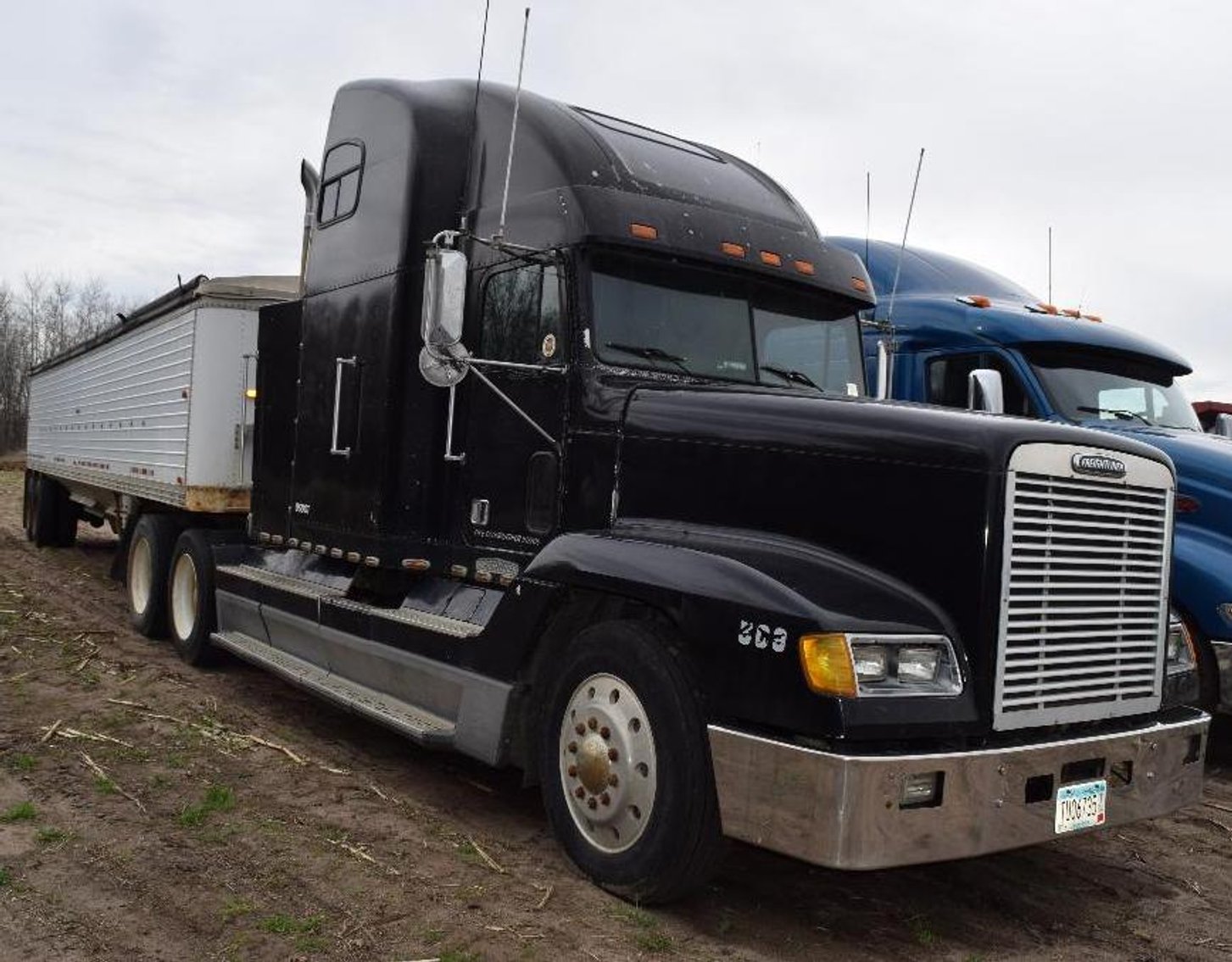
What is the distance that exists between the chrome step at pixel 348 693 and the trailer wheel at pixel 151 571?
1710mm

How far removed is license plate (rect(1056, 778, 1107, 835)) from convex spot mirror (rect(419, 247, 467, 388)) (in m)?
2.87

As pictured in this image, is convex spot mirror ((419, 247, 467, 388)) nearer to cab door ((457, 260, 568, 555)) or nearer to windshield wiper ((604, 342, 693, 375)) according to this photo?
cab door ((457, 260, 568, 555))

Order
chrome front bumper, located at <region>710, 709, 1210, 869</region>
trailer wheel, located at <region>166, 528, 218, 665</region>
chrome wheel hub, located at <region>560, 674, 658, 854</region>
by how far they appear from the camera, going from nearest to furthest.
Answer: chrome front bumper, located at <region>710, 709, 1210, 869</region> → chrome wheel hub, located at <region>560, 674, 658, 854</region> → trailer wheel, located at <region>166, 528, 218, 665</region>

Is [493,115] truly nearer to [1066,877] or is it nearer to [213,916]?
[213,916]

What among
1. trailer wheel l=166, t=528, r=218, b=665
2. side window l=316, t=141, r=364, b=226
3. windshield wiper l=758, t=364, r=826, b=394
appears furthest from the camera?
trailer wheel l=166, t=528, r=218, b=665

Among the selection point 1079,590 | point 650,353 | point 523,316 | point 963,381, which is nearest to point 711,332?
point 650,353

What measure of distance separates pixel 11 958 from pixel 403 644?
2.47 meters

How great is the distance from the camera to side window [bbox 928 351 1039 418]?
313 inches

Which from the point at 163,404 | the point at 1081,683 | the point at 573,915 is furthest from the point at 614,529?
the point at 163,404

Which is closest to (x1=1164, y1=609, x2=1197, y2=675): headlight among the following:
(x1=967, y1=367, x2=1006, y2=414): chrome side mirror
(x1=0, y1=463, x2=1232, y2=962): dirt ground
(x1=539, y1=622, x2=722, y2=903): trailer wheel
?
(x1=0, y1=463, x2=1232, y2=962): dirt ground

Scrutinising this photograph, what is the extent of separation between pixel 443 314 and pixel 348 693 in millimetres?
2355

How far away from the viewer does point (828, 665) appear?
379 centimetres

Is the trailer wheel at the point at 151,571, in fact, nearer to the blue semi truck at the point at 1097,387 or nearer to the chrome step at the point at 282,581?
the chrome step at the point at 282,581

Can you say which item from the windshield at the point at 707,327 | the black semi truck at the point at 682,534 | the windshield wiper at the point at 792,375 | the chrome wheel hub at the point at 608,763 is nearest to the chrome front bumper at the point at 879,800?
the black semi truck at the point at 682,534
